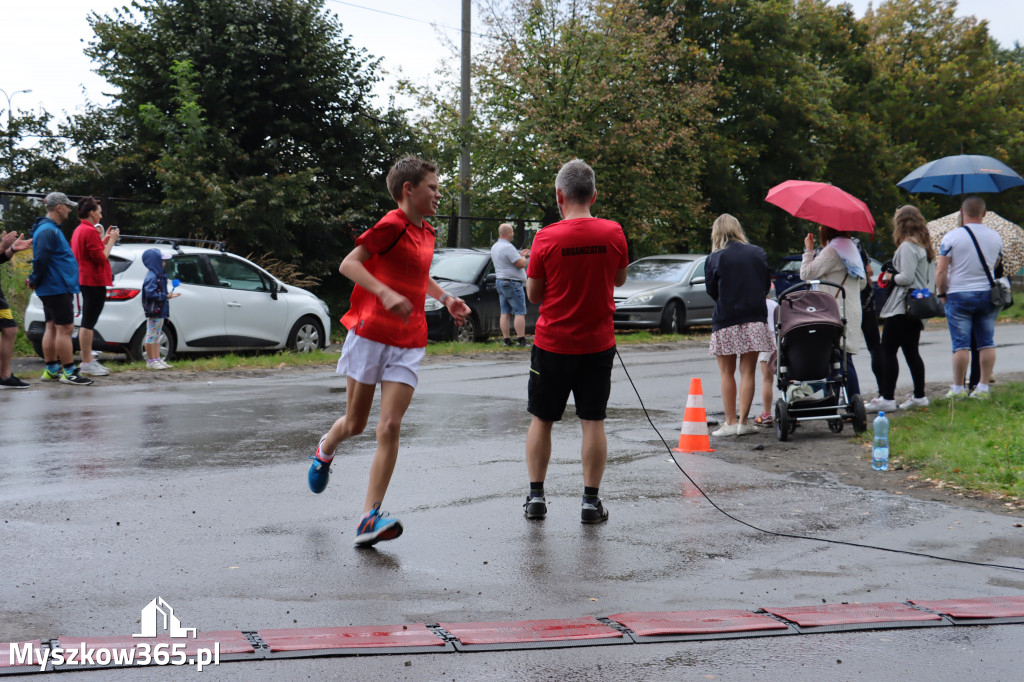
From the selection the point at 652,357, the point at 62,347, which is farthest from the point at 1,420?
the point at 652,357

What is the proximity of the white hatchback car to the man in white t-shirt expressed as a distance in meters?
9.31

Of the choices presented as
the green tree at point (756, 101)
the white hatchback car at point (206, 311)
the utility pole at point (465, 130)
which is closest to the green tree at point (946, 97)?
the green tree at point (756, 101)

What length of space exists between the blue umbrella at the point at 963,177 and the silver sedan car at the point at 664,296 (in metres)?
9.74

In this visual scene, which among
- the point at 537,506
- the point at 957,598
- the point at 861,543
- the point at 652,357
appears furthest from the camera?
the point at 652,357

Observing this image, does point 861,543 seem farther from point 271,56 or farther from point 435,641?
point 271,56

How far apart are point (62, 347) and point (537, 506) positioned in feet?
25.9

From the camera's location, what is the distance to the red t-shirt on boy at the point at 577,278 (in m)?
6.11

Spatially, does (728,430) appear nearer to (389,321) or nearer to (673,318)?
(389,321)

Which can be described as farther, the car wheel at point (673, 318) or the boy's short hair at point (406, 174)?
the car wheel at point (673, 318)

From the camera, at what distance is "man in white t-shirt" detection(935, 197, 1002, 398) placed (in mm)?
10578

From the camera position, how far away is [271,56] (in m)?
23.0

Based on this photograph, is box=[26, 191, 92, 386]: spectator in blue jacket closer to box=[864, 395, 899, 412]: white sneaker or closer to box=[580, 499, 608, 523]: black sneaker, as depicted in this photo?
box=[580, 499, 608, 523]: black sneaker

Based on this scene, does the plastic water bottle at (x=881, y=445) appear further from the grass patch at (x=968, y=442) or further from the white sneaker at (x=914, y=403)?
the white sneaker at (x=914, y=403)

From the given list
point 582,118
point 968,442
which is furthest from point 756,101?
point 968,442
